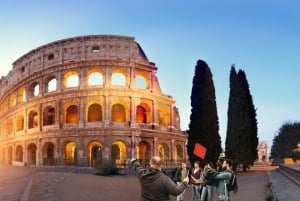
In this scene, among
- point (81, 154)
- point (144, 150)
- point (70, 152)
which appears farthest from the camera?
point (144, 150)

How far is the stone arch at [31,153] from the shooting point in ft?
137

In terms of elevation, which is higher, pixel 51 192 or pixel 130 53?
pixel 130 53

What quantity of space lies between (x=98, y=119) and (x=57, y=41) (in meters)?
10.3

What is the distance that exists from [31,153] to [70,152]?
6612 millimetres

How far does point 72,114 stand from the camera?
130ft

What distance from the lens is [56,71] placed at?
3922 cm

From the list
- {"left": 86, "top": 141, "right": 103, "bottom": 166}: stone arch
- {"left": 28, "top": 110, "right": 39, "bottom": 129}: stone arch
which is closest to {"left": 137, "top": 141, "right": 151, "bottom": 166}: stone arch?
{"left": 86, "top": 141, "right": 103, "bottom": 166}: stone arch

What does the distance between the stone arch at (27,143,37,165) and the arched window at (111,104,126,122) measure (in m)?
11.2

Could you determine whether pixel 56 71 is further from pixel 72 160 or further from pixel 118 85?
pixel 72 160

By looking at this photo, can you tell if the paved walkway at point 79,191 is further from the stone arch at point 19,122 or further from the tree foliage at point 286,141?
the tree foliage at point 286,141

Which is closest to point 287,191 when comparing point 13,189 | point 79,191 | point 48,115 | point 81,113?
point 79,191

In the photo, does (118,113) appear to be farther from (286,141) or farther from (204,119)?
(286,141)

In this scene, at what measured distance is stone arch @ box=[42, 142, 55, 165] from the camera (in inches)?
1510

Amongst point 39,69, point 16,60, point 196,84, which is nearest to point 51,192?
point 196,84
